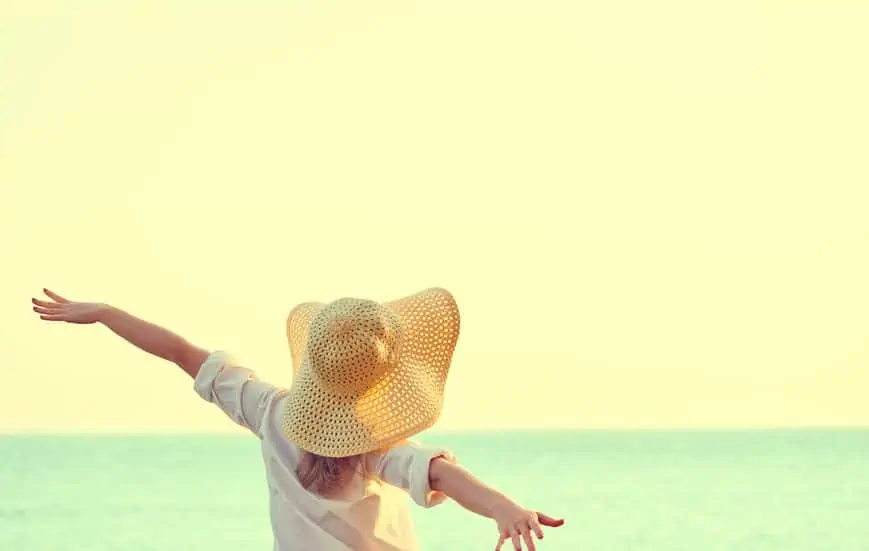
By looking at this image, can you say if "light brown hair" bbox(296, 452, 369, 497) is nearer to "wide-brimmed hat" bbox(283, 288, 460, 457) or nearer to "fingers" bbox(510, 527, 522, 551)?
"wide-brimmed hat" bbox(283, 288, 460, 457)

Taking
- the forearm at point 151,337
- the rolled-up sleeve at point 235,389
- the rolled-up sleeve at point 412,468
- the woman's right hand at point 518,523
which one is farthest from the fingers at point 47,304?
the woman's right hand at point 518,523

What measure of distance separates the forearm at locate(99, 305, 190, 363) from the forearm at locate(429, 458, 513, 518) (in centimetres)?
58

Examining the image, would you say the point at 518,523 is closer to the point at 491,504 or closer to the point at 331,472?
the point at 491,504

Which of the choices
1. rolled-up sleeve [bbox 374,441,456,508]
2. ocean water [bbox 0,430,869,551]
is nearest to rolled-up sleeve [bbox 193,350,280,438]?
rolled-up sleeve [bbox 374,441,456,508]

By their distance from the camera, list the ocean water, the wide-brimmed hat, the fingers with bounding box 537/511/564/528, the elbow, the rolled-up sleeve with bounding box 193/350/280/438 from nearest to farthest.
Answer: the fingers with bounding box 537/511/564/528 → the elbow → the wide-brimmed hat → the rolled-up sleeve with bounding box 193/350/280/438 → the ocean water

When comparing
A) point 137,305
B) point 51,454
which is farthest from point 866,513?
point 137,305

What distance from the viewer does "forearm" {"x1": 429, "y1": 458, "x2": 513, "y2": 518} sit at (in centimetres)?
201

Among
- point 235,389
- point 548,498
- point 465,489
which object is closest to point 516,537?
point 465,489

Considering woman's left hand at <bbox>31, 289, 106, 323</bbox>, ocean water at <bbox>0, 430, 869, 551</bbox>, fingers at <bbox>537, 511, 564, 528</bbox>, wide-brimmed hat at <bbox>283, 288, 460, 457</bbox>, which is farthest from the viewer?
ocean water at <bbox>0, 430, 869, 551</bbox>

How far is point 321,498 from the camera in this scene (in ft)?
7.66

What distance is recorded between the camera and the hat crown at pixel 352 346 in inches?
91.4

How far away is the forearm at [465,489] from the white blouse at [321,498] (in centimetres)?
7

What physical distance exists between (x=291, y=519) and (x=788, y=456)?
29.2 meters

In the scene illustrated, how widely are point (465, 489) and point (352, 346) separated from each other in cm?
33
